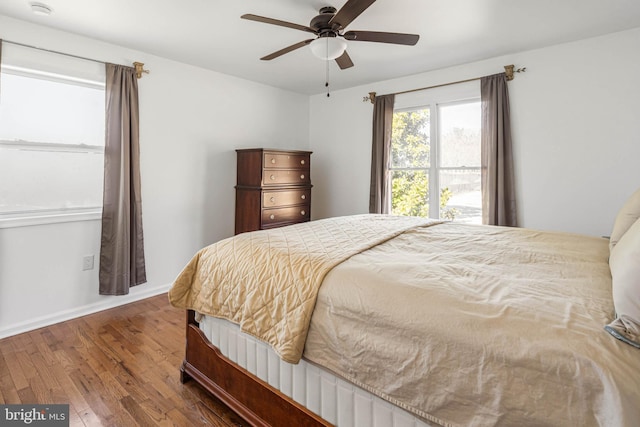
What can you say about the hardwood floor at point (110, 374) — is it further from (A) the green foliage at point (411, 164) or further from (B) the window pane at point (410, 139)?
Result: (B) the window pane at point (410, 139)

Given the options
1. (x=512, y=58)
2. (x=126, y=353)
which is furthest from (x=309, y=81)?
(x=126, y=353)

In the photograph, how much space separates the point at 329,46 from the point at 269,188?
1949 mm

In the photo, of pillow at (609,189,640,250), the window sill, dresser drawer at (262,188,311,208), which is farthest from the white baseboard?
pillow at (609,189,640,250)

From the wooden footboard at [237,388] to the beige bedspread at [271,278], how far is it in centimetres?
24

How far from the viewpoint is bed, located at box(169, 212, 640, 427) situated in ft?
2.64

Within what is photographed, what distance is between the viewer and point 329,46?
2.19 meters

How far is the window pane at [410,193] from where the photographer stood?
3.99 m

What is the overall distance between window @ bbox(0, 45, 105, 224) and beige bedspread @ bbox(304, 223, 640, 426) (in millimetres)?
2766

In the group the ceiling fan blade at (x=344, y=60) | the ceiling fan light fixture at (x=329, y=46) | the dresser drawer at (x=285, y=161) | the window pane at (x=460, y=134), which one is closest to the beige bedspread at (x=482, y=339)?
the ceiling fan light fixture at (x=329, y=46)

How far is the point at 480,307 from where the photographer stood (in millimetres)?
1005

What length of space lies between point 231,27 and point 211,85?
4.09 feet

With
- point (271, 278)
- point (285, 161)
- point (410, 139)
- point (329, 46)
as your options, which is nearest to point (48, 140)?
point (285, 161)

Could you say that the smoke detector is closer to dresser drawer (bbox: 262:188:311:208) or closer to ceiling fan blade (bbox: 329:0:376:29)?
ceiling fan blade (bbox: 329:0:376:29)

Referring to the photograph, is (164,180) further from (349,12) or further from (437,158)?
(437,158)
